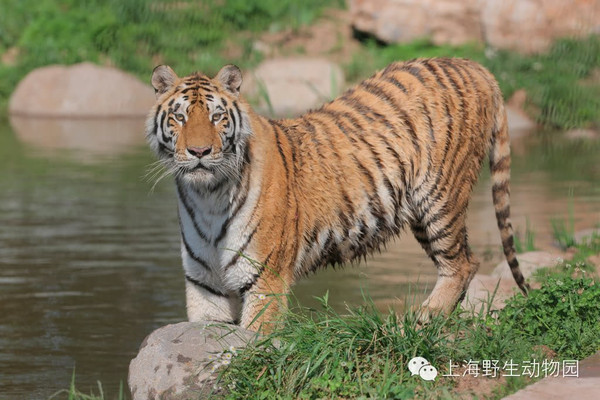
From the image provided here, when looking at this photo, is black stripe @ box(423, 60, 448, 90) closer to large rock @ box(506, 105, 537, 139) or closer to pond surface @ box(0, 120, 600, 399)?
pond surface @ box(0, 120, 600, 399)

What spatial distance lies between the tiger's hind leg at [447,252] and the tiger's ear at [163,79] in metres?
1.56

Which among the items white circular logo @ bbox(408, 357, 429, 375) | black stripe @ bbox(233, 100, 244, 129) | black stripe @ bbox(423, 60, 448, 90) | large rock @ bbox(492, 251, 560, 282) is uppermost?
black stripe @ bbox(233, 100, 244, 129)

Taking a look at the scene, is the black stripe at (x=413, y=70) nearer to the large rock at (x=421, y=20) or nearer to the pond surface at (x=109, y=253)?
the pond surface at (x=109, y=253)

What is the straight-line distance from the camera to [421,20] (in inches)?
711

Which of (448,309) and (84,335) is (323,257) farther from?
(84,335)

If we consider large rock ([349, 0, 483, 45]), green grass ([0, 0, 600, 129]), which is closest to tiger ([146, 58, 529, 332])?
green grass ([0, 0, 600, 129])

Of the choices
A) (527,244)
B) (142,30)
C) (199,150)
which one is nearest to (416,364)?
(199,150)

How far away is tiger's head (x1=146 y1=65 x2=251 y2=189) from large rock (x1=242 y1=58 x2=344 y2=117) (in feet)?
34.1

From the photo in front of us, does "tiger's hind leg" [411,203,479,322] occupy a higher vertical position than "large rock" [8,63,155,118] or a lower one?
higher

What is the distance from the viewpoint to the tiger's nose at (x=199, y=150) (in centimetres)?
526

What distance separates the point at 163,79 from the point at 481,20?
12.6 metres

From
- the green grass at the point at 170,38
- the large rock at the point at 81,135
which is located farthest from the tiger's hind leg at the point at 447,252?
the green grass at the point at 170,38

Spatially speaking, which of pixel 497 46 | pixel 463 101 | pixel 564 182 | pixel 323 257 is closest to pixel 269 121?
pixel 323 257

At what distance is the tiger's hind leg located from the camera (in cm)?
632
